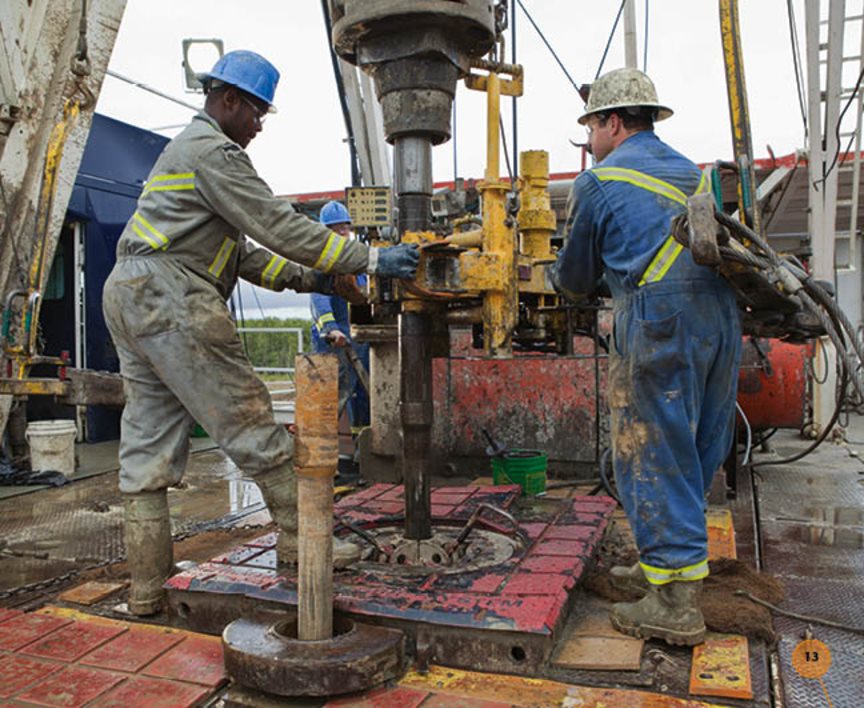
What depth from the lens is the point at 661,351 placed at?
259 cm

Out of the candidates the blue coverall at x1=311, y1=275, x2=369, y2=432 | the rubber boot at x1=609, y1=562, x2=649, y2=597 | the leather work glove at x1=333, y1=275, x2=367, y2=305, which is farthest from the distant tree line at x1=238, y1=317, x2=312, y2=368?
the rubber boot at x1=609, y1=562, x2=649, y2=597

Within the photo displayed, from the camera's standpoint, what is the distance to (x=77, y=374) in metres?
4.99

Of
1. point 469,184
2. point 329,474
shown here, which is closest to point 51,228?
point 329,474

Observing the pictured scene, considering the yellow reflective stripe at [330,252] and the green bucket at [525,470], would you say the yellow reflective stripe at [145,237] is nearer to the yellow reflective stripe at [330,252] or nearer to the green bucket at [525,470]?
the yellow reflective stripe at [330,252]

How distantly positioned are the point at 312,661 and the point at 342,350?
404 centimetres

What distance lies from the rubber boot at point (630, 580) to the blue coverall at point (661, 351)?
1.18 feet

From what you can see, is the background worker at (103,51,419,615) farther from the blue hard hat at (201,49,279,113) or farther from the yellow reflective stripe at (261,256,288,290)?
the yellow reflective stripe at (261,256,288,290)

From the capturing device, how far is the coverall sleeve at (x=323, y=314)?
6008mm

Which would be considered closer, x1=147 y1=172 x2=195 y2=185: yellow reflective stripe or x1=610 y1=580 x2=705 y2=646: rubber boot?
x1=610 y1=580 x2=705 y2=646: rubber boot

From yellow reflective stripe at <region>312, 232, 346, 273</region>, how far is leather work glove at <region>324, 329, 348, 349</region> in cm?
299

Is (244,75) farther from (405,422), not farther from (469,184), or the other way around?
(469,184)

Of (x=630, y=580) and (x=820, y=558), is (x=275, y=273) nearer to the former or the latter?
(x=630, y=580)

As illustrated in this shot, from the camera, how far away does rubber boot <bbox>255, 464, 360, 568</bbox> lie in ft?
9.86

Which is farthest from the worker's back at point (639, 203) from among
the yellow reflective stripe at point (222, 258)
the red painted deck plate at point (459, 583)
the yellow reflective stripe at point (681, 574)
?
the yellow reflective stripe at point (222, 258)
